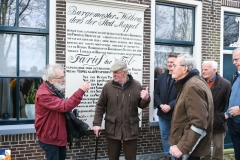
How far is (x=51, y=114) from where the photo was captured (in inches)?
139

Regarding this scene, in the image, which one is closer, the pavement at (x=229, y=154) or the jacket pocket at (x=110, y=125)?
the jacket pocket at (x=110, y=125)

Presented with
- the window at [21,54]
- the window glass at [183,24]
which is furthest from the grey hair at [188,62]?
the window glass at [183,24]

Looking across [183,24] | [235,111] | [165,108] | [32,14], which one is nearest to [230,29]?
[183,24]

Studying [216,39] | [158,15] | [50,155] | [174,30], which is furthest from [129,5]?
[50,155]

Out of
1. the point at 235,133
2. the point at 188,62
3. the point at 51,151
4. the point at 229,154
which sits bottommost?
the point at 229,154

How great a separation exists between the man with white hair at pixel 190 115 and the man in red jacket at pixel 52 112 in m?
1.23

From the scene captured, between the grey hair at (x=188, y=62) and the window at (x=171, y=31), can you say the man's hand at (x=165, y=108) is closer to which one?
the window at (x=171, y=31)

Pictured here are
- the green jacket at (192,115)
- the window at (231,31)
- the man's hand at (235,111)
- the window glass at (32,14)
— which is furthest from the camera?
the window at (231,31)

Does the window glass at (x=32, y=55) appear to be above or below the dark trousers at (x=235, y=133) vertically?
above

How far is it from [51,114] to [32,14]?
7.50ft

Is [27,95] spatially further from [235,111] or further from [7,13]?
[235,111]

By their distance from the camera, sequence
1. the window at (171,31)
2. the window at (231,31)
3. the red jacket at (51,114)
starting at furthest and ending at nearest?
the window at (231,31) < the window at (171,31) < the red jacket at (51,114)

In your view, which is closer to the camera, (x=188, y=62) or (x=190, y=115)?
(x=190, y=115)

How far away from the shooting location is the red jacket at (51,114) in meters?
3.46
